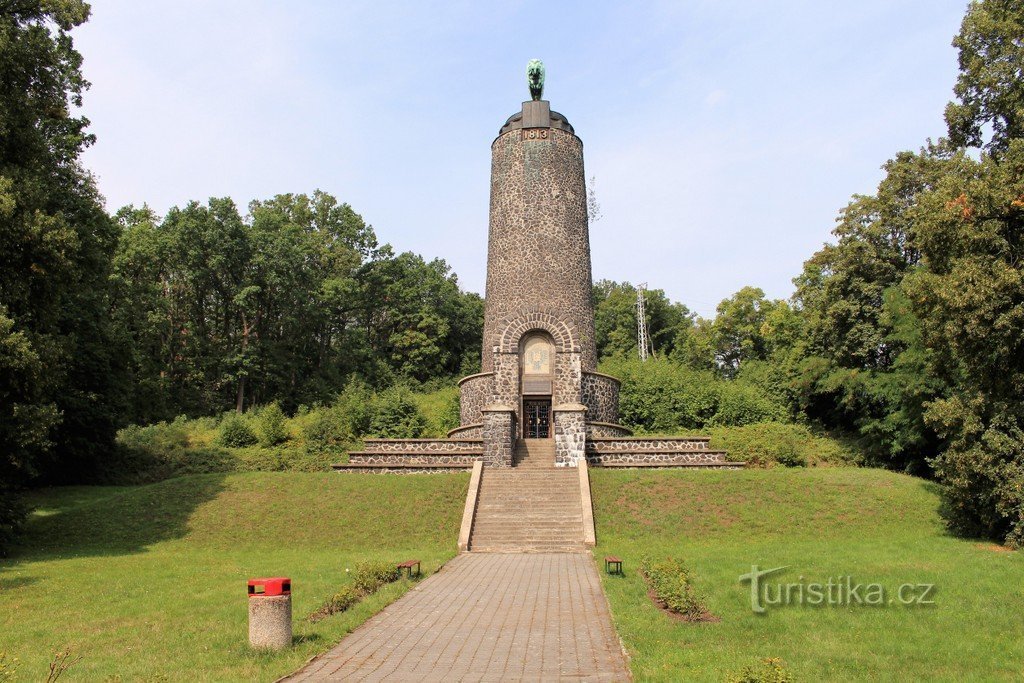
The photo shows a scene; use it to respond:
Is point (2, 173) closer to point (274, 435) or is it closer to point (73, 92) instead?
point (73, 92)

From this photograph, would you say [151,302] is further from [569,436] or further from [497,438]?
[569,436]

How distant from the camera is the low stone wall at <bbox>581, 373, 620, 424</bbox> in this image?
27.5 m

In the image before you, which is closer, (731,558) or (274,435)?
(731,558)

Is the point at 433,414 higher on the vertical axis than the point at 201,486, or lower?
higher

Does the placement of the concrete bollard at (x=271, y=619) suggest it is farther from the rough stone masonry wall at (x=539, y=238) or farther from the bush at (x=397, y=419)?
the bush at (x=397, y=419)

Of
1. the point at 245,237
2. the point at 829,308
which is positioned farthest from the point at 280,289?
the point at 829,308

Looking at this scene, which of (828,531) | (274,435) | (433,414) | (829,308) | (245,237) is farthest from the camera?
(245,237)

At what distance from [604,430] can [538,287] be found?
612 centimetres

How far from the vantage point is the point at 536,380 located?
27.5 metres

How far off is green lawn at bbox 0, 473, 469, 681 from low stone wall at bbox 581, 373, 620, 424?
7.80 metres

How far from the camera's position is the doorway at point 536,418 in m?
27.4

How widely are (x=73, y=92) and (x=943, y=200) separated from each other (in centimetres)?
2227

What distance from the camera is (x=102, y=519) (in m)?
18.5

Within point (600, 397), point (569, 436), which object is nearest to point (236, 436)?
point (569, 436)
